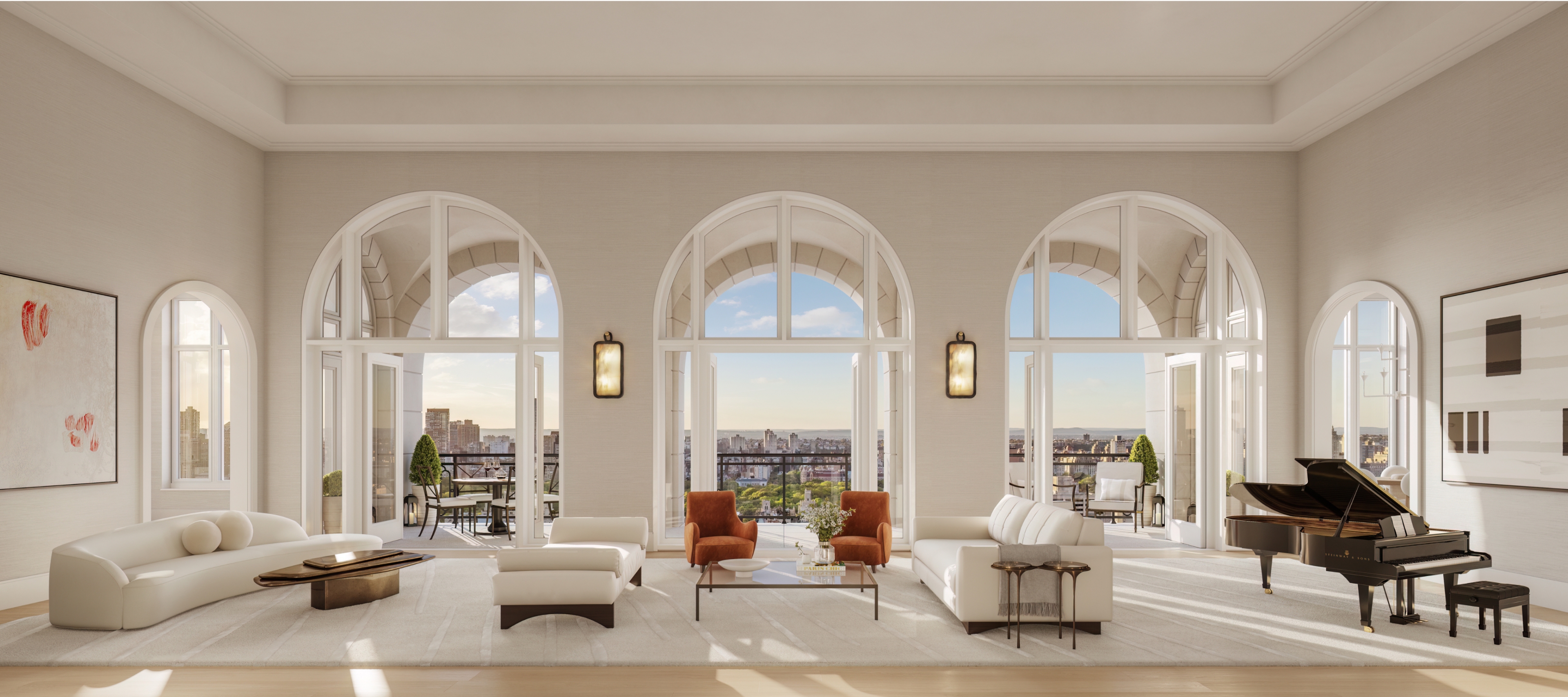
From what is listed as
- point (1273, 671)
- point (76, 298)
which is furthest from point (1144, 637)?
point (76, 298)

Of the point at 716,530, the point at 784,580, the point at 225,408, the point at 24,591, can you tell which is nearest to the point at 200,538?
the point at 24,591

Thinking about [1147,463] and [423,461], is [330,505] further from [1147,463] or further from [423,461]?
[1147,463]

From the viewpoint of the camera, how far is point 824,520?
6.41 meters

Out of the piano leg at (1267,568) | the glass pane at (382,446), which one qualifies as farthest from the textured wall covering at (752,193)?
the piano leg at (1267,568)

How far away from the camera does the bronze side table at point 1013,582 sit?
512cm

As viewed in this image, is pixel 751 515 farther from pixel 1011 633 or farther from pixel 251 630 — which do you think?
pixel 251 630

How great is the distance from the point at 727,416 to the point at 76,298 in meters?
5.43

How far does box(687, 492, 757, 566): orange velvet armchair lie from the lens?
730 cm

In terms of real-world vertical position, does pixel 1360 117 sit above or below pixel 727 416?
above

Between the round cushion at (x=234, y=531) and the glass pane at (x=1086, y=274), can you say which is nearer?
the round cushion at (x=234, y=531)

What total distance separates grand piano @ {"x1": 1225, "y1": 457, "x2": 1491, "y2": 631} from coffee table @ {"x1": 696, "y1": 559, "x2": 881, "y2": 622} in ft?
9.14

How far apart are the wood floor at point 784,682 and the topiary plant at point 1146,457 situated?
191 inches

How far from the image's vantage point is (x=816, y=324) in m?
8.87

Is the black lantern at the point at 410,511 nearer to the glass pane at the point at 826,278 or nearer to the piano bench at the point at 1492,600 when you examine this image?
the glass pane at the point at 826,278
